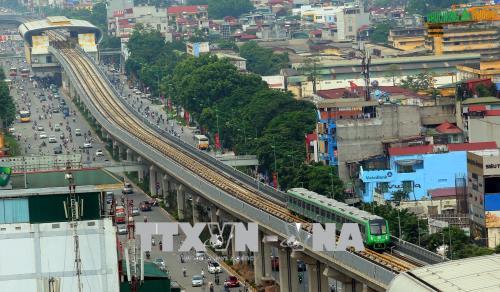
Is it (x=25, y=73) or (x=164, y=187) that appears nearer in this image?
(x=164, y=187)

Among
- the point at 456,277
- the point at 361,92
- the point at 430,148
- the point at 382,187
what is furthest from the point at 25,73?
the point at 456,277

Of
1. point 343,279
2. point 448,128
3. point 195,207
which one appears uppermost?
point 448,128

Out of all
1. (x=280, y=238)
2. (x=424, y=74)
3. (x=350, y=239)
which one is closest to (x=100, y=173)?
(x=350, y=239)

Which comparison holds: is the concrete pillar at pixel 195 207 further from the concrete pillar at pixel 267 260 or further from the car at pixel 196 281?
the car at pixel 196 281

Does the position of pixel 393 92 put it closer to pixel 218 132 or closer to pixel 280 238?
pixel 218 132

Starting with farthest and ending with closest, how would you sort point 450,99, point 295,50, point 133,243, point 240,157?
point 295,50, point 450,99, point 240,157, point 133,243

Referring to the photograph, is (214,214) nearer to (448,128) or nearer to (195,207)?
(195,207)
